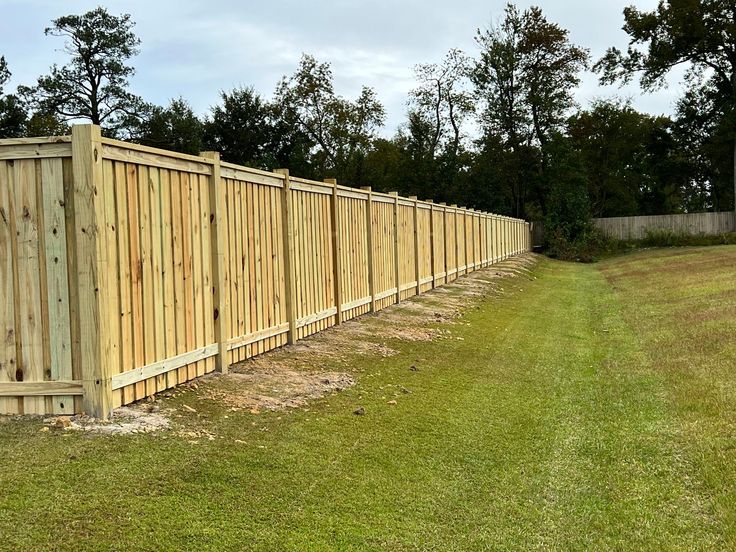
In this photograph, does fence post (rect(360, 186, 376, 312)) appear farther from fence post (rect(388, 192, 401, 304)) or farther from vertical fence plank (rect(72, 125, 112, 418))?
vertical fence plank (rect(72, 125, 112, 418))

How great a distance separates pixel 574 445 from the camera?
16.5ft

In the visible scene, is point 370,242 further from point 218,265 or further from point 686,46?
point 686,46

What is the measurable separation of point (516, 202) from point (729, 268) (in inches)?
1093

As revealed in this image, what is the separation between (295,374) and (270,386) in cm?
51

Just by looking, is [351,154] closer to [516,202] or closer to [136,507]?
[516,202]

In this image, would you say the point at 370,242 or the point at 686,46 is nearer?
the point at 370,242

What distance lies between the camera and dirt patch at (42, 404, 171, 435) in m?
4.19

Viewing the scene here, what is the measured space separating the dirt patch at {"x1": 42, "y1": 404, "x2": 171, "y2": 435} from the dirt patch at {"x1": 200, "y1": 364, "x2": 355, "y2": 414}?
65cm

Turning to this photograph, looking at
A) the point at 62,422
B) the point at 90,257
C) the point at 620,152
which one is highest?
the point at 620,152

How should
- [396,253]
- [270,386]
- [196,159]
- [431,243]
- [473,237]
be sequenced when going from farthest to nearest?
[473,237] → [431,243] → [396,253] → [270,386] → [196,159]

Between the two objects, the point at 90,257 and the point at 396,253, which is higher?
the point at 90,257

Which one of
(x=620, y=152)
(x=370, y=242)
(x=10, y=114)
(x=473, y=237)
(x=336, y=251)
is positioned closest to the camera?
(x=336, y=251)

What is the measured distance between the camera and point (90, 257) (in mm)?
4262

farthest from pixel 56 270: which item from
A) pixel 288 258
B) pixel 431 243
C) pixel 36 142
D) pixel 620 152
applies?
pixel 620 152
